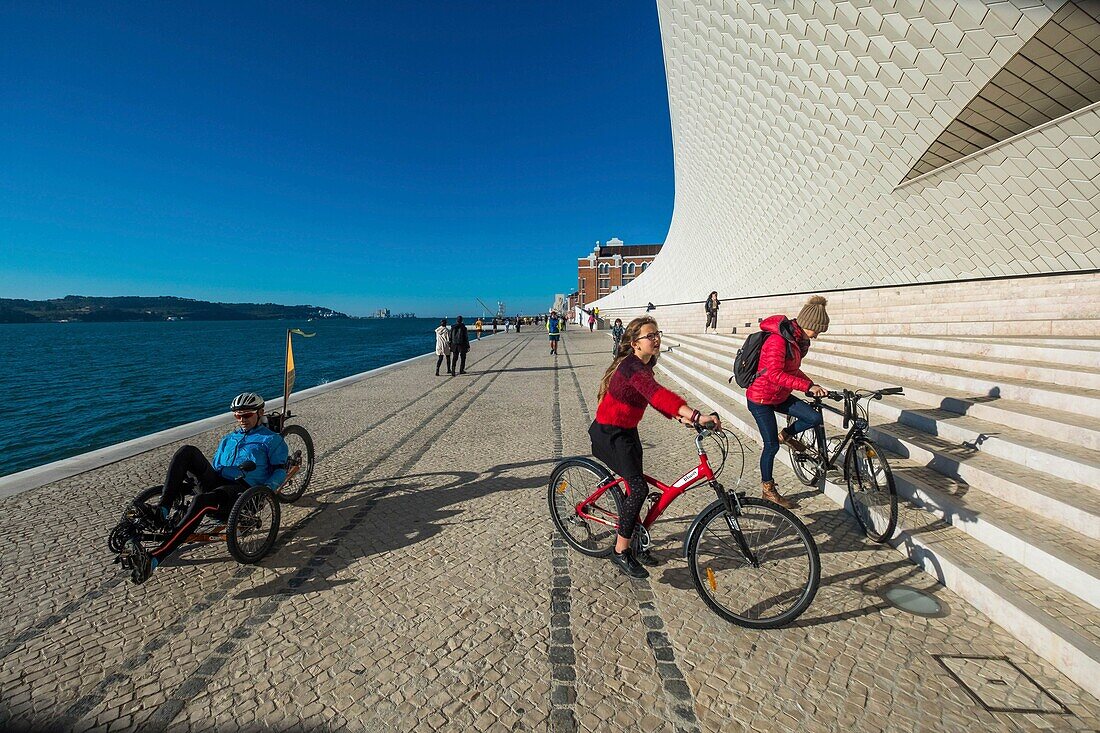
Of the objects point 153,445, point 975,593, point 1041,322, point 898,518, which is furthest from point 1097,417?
point 153,445

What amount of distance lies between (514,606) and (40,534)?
4.13 m

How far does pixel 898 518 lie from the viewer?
10.3 ft

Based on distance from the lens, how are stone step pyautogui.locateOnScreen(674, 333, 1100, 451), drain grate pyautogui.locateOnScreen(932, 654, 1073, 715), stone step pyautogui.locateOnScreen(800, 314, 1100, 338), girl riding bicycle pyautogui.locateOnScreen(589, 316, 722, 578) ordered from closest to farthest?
drain grate pyautogui.locateOnScreen(932, 654, 1073, 715), girl riding bicycle pyautogui.locateOnScreen(589, 316, 722, 578), stone step pyautogui.locateOnScreen(674, 333, 1100, 451), stone step pyautogui.locateOnScreen(800, 314, 1100, 338)

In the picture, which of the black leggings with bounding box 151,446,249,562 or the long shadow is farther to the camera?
the long shadow

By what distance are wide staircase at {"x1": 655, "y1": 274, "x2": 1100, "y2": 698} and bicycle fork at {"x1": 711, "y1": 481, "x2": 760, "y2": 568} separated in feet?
3.90

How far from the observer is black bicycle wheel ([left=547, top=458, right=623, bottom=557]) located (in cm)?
312

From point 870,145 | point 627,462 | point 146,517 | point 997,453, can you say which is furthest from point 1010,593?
point 870,145

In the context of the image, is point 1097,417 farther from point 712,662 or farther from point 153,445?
point 153,445

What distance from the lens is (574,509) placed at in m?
3.29

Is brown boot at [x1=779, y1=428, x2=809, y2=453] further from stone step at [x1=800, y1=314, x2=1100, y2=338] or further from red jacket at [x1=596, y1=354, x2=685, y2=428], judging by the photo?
stone step at [x1=800, y1=314, x2=1100, y2=338]

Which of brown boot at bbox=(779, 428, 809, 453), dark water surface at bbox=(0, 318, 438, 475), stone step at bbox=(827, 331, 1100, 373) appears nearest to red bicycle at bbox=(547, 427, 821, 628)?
brown boot at bbox=(779, 428, 809, 453)

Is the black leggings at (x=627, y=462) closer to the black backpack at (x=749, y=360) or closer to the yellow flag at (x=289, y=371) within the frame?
the black backpack at (x=749, y=360)

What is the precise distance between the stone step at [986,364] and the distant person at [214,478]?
727 cm

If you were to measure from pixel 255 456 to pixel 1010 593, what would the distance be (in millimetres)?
4884
